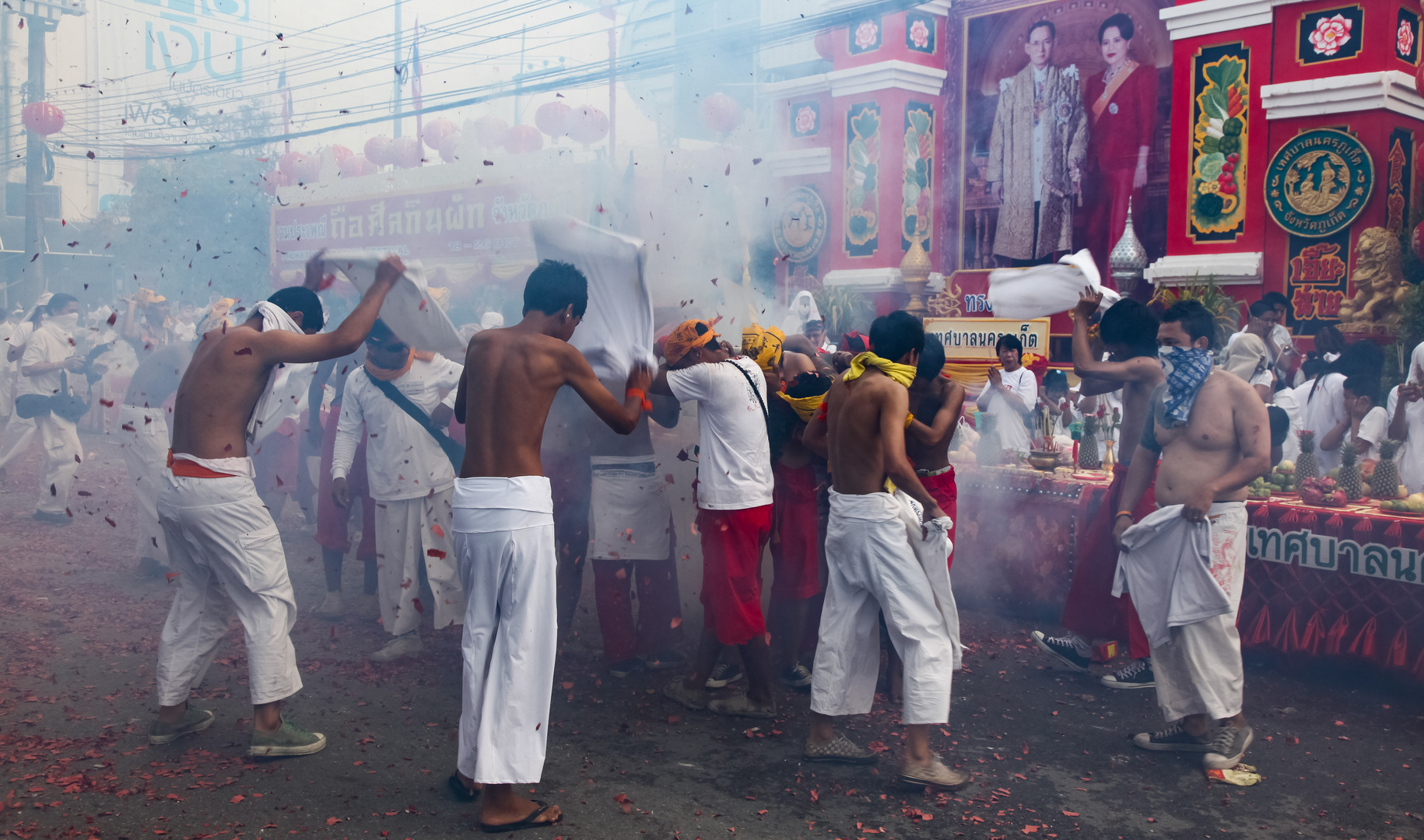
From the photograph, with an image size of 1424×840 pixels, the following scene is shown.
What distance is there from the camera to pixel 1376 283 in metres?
9.18

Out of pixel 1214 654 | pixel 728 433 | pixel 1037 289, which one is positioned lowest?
pixel 1214 654

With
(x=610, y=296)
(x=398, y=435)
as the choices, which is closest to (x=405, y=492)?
(x=398, y=435)

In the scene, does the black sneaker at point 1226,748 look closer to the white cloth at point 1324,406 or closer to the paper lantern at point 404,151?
the white cloth at point 1324,406

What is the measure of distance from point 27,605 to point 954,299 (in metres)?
10.6

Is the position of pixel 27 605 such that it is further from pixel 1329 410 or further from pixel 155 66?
pixel 1329 410

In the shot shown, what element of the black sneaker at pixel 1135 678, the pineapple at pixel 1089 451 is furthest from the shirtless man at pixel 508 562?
the pineapple at pixel 1089 451

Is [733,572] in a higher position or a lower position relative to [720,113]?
lower

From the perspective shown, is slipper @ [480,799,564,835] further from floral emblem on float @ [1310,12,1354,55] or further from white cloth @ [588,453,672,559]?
floral emblem on float @ [1310,12,1354,55]

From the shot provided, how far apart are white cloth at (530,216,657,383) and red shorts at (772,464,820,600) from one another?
1007mm

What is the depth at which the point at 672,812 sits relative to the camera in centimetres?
349

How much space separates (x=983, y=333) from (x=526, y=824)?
10.4 metres

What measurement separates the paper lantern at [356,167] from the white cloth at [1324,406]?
15.5 m

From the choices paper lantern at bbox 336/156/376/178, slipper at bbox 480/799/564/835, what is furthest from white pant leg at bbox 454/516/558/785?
paper lantern at bbox 336/156/376/178

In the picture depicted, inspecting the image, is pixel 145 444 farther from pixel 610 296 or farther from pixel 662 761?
pixel 662 761
